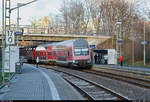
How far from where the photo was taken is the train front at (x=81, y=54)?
31969 millimetres

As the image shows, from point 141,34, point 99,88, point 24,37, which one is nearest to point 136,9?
point 141,34

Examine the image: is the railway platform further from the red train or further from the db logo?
the red train

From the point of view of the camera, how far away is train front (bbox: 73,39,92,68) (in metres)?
32.0

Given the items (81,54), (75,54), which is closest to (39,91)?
(75,54)

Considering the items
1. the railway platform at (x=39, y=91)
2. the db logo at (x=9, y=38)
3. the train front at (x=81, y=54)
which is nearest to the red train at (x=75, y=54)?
the train front at (x=81, y=54)

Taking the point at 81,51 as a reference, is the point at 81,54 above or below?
below

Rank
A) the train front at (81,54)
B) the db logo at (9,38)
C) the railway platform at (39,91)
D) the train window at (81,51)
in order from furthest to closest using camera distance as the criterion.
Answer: the train window at (81,51)
the train front at (81,54)
the db logo at (9,38)
the railway platform at (39,91)

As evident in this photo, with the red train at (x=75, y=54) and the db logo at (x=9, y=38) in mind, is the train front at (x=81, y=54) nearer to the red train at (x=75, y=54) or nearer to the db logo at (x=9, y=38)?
the red train at (x=75, y=54)

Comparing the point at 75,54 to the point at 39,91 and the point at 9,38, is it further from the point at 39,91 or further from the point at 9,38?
the point at 39,91

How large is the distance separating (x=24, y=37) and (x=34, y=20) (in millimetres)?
50909

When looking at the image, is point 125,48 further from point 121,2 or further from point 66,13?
point 66,13

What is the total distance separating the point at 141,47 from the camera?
144 ft

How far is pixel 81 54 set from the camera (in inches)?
1272

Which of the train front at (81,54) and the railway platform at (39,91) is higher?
the train front at (81,54)
